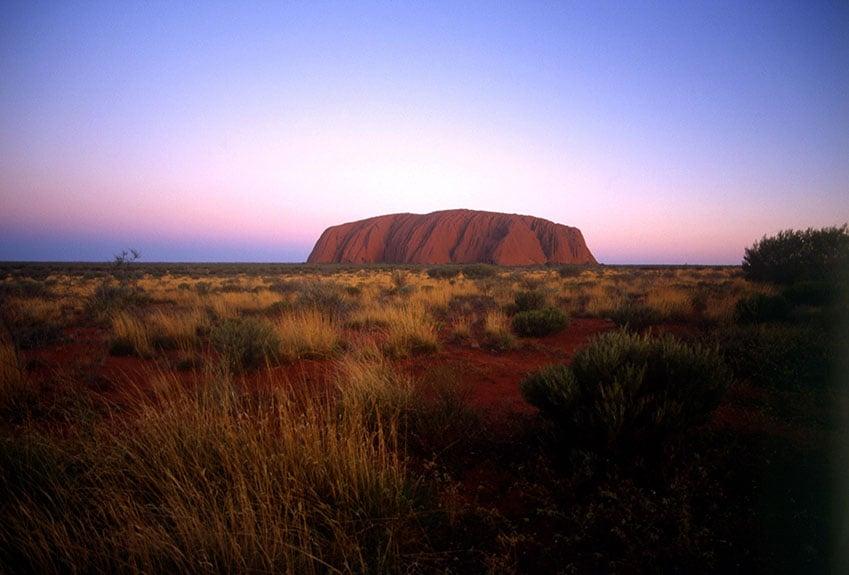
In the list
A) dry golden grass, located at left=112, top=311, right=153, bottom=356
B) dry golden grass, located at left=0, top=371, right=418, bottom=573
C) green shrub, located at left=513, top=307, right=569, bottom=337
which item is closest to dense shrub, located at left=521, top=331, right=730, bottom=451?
dry golden grass, located at left=0, top=371, right=418, bottom=573

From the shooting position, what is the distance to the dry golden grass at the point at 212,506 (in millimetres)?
1562

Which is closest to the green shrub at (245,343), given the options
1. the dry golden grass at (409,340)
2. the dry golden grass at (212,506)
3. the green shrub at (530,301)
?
the dry golden grass at (409,340)

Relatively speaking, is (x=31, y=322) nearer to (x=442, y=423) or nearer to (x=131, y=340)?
(x=131, y=340)

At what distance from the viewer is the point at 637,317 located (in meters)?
8.12

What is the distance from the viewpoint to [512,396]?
422cm

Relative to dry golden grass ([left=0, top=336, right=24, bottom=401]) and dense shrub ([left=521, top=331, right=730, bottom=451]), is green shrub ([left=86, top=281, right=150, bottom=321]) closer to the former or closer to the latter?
dry golden grass ([left=0, top=336, right=24, bottom=401])

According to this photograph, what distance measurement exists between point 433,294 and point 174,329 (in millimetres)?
7646

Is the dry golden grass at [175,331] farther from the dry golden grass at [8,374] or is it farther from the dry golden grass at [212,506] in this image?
the dry golden grass at [212,506]

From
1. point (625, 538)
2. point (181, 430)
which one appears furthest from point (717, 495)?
point (181, 430)

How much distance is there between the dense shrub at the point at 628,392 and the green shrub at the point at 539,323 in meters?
4.36

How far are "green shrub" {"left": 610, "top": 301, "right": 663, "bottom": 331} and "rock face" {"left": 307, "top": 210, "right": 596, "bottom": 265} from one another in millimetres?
69858

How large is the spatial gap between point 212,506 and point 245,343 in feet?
13.6

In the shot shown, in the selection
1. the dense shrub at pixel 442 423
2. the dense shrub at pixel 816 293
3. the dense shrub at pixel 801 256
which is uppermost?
the dense shrub at pixel 801 256

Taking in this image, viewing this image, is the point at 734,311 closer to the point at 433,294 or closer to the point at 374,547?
the point at 433,294
